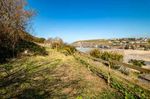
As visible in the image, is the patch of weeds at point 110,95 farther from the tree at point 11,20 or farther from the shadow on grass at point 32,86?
the tree at point 11,20

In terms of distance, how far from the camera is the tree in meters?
18.1

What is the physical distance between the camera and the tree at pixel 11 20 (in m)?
18.1

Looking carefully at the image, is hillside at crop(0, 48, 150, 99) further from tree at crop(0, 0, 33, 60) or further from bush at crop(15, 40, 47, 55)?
bush at crop(15, 40, 47, 55)

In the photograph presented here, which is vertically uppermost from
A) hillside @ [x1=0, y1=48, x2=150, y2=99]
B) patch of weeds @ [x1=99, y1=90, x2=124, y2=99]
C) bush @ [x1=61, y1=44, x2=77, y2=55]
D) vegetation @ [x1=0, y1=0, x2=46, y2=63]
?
vegetation @ [x1=0, y1=0, x2=46, y2=63]

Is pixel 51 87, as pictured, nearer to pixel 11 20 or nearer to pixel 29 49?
pixel 11 20

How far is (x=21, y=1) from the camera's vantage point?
62.3 feet

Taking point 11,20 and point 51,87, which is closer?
point 51,87

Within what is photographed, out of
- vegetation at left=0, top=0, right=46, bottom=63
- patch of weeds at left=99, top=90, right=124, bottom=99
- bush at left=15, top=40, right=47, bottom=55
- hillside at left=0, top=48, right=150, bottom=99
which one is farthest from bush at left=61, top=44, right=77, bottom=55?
patch of weeds at left=99, top=90, right=124, bottom=99

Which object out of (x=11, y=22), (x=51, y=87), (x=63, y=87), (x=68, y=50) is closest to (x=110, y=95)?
(x=63, y=87)

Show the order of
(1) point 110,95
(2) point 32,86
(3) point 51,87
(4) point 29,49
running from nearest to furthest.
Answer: (1) point 110,95
(3) point 51,87
(2) point 32,86
(4) point 29,49

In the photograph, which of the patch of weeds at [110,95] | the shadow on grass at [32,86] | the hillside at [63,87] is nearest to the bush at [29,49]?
the shadow on grass at [32,86]

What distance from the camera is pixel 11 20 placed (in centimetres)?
1848

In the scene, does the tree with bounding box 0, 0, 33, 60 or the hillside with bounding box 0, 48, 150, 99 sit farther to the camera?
the tree with bounding box 0, 0, 33, 60

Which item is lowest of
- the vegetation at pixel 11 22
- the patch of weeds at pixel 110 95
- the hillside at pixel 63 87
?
the patch of weeds at pixel 110 95
